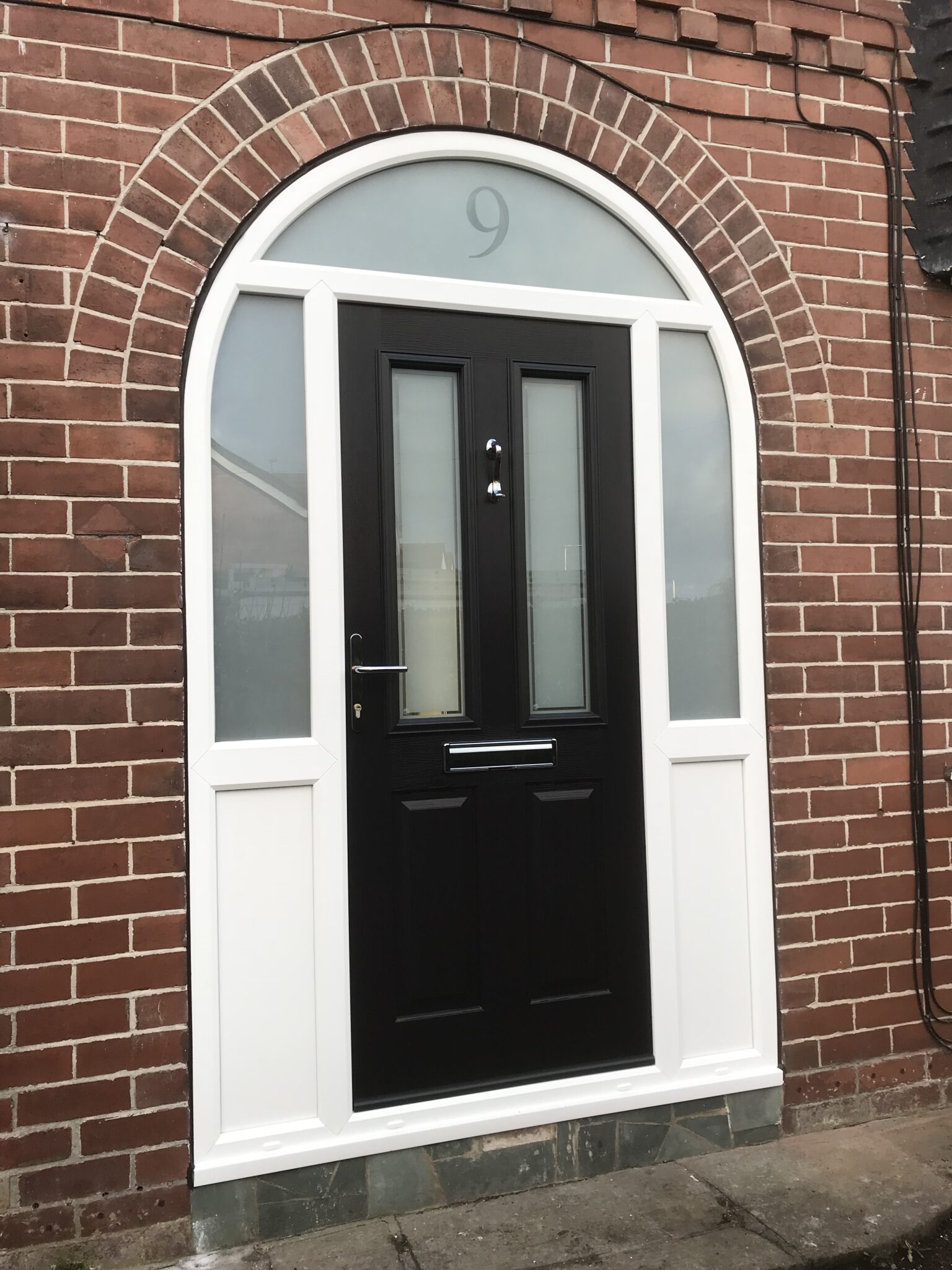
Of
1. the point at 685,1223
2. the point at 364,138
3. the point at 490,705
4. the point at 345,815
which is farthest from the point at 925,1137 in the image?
the point at 364,138

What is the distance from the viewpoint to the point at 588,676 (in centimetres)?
313

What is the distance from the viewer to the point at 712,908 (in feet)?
10.5

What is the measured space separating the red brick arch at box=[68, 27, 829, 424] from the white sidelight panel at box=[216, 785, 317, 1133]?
1.14 meters

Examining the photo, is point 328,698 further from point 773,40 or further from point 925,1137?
point 773,40

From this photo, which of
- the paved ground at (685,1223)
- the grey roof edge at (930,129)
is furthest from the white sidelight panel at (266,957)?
the grey roof edge at (930,129)

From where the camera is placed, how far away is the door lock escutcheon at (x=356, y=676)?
9.39ft

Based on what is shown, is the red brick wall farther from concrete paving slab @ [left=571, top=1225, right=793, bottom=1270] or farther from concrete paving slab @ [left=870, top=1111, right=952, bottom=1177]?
concrete paving slab @ [left=571, top=1225, right=793, bottom=1270]

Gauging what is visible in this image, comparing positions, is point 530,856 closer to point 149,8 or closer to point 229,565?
point 229,565

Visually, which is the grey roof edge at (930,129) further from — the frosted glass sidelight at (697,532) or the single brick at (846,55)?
the frosted glass sidelight at (697,532)

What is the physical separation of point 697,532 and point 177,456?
1637mm

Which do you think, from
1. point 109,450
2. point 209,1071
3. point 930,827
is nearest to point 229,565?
point 109,450

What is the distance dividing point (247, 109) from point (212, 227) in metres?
0.36

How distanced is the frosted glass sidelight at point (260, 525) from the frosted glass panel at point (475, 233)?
27cm

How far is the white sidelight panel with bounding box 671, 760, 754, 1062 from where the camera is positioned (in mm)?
3160
